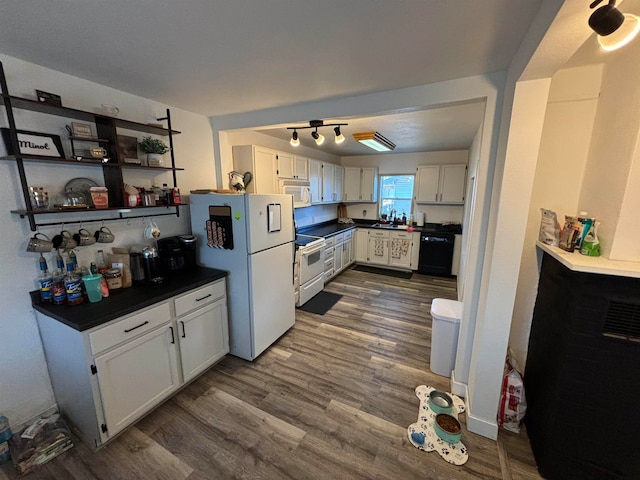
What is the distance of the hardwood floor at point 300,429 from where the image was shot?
1.54 metres

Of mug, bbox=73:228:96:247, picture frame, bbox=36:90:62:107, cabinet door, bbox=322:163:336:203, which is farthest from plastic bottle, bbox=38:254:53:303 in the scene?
cabinet door, bbox=322:163:336:203

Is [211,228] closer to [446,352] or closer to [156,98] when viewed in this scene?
[156,98]

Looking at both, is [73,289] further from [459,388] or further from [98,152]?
[459,388]

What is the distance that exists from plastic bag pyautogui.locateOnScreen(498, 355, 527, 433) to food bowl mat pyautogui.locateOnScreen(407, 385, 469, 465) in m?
0.28

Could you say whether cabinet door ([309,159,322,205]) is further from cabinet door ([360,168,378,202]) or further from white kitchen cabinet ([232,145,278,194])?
cabinet door ([360,168,378,202])

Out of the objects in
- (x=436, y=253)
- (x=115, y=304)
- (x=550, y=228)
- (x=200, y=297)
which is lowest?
(x=436, y=253)

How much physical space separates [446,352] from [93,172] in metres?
3.28

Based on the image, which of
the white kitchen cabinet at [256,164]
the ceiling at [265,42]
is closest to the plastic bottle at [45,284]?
the ceiling at [265,42]

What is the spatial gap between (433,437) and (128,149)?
317 centimetres

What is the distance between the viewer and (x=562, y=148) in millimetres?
1725

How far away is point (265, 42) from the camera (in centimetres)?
140

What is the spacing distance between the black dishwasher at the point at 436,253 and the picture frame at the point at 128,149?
14.8 ft

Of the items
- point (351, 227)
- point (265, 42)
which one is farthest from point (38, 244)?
point (351, 227)

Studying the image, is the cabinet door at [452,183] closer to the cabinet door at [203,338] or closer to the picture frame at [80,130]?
the cabinet door at [203,338]
